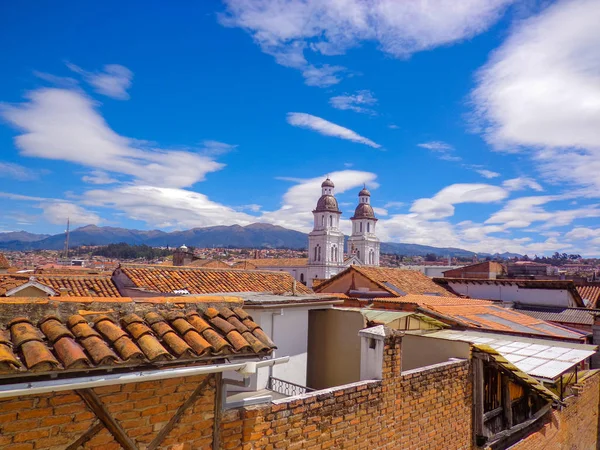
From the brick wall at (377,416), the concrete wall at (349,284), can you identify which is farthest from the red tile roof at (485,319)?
the concrete wall at (349,284)

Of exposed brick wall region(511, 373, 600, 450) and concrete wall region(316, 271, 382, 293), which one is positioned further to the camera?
concrete wall region(316, 271, 382, 293)

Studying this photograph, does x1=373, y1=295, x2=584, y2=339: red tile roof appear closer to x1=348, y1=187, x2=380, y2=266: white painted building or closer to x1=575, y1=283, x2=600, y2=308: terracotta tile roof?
x1=575, y1=283, x2=600, y2=308: terracotta tile roof

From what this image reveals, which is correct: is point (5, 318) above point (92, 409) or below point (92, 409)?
above

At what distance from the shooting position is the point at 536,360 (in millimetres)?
8062

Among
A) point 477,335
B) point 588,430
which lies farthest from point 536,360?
point 588,430

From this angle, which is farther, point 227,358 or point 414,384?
point 414,384

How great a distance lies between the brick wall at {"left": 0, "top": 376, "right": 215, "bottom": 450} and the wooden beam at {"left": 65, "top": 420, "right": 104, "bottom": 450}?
0.08ft

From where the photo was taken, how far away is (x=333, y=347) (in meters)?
7.66

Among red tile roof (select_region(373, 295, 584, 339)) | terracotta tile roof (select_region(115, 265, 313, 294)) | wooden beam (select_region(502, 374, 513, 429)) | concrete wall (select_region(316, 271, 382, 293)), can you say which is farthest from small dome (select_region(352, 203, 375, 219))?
wooden beam (select_region(502, 374, 513, 429))

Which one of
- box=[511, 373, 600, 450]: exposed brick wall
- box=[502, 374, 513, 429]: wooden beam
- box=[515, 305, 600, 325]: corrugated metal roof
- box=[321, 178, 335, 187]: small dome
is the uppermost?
box=[321, 178, 335, 187]: small dome

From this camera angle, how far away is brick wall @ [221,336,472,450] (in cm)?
423

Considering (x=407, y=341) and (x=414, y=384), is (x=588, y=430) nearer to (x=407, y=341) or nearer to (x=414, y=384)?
(x=407, y=341)

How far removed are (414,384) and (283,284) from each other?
13.8 meters

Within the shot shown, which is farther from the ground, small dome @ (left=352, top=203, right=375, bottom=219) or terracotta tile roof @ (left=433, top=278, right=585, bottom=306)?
small dome @ (left=352, top=203, right=375, bottom=219)
